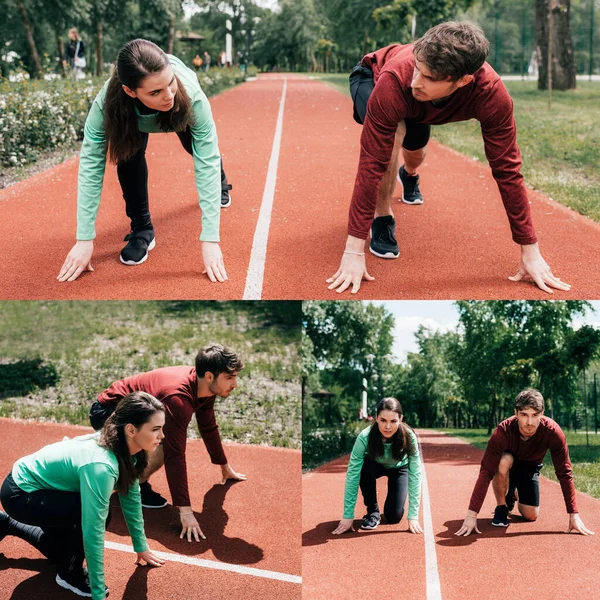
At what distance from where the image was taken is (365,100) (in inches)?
201

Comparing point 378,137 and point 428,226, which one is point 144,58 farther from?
point 428,226

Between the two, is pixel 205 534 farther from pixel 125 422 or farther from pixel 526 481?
pixel 526 481

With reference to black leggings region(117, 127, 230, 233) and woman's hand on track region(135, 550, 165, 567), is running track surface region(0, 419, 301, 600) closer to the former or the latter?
woman's hand on track region(135, 550, 165, 567)

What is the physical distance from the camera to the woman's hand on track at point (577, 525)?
4.20 metres

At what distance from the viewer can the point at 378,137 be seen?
4332 millimetres

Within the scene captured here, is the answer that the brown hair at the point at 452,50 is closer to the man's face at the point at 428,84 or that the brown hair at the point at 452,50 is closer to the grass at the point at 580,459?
the man's face at the point at 428,84

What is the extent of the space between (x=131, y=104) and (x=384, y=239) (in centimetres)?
207

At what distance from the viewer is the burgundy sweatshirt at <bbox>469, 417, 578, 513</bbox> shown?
4.30 m

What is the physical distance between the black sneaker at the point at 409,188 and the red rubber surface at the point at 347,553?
3.08m

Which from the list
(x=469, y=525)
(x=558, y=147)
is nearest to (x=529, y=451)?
(x=469, y=525)

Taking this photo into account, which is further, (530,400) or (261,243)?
(261,243)

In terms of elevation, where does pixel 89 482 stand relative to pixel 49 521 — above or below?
above

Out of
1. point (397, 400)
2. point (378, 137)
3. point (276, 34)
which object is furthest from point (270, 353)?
point (276, 34)

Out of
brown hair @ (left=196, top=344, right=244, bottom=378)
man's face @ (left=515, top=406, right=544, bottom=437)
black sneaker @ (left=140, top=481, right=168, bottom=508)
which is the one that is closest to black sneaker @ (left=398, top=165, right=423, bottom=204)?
man's face @ (left=515, top=406, right=544, bottom=437)
